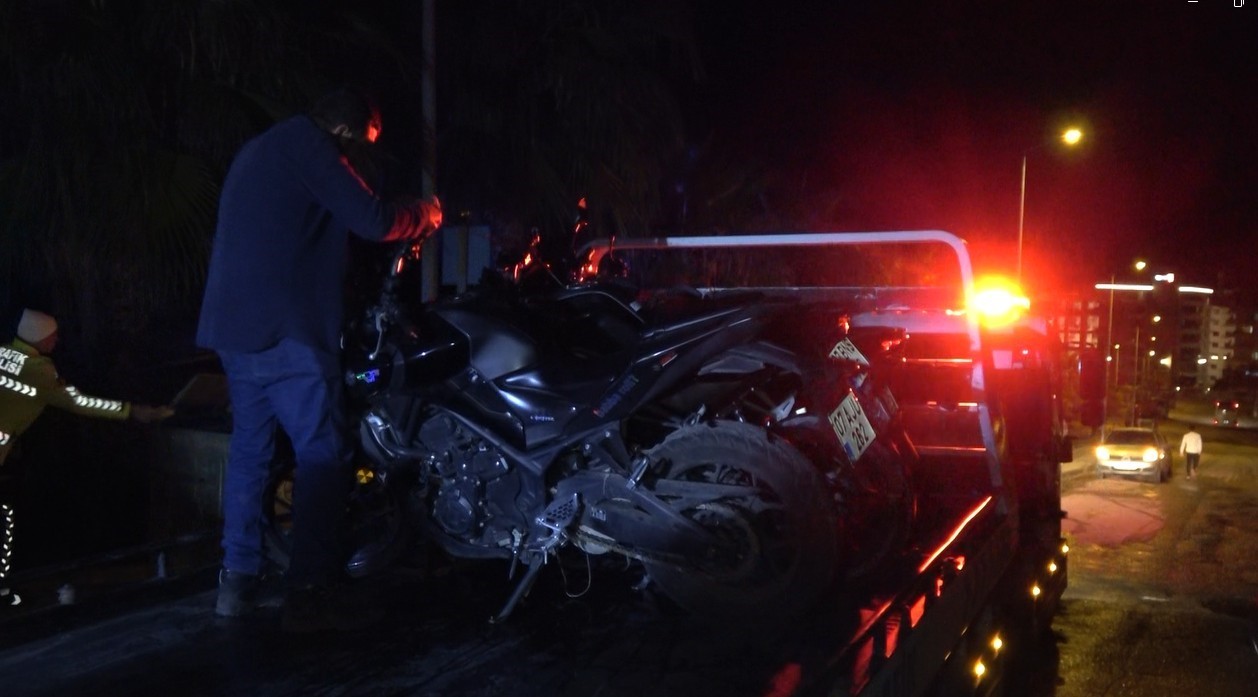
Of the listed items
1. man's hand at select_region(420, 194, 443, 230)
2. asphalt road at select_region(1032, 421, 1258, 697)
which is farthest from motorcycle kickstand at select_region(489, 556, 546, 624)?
asphalt road at select_region(1032, 421, 1258, 697)

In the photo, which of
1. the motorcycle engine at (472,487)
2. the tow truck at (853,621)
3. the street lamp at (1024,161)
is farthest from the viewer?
the street lamp at (1024,161)

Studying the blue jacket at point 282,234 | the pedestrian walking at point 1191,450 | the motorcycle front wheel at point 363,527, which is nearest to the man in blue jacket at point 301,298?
the blue jacket at point 282,234

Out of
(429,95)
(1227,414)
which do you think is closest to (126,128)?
(429,95)

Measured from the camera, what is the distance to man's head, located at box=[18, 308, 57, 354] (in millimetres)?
5164

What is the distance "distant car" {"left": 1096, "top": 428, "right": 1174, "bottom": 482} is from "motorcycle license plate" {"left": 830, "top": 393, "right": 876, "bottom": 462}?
22019mm

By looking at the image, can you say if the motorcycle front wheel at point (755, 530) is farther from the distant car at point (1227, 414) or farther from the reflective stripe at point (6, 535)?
the distant car at point (1227, 414)

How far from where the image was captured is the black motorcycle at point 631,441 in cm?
387

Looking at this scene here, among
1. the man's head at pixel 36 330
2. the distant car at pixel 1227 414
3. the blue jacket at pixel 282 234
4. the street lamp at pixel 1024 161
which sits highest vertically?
the street lamp at pixel 1024 161

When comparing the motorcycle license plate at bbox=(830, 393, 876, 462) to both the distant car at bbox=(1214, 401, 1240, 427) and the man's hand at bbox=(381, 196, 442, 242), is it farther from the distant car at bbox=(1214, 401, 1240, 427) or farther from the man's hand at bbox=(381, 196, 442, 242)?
the distant car at bbox=(1214, 401, 1240, 427)

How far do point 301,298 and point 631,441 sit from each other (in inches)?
52.2

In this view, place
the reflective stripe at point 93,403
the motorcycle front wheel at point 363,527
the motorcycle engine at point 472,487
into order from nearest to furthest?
the motorcycle engine at point 472,487
the motorcycle front wheel at point 363,527
the reflective stripe at point 93,403

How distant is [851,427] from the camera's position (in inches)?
163

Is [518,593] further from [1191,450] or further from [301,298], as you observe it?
[1191,450]

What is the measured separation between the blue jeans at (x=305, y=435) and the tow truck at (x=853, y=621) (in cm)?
29
